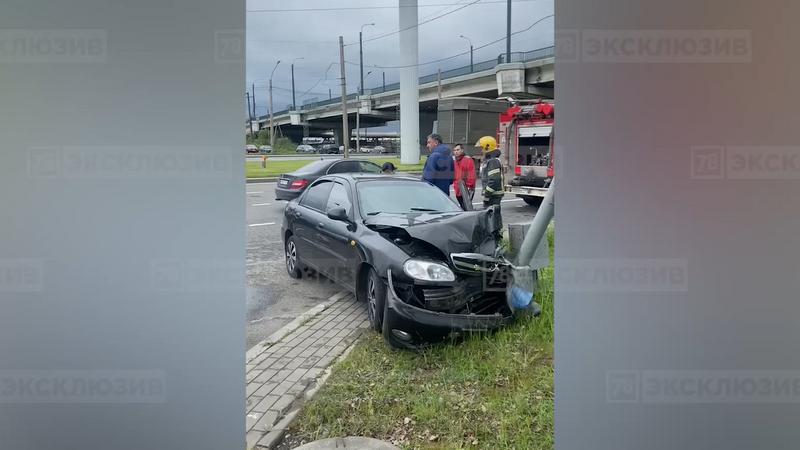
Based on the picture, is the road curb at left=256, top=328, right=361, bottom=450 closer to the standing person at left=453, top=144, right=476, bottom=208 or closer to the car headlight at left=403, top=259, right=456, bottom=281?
the car headlight at left=403, top=259, right=456, bottom=281

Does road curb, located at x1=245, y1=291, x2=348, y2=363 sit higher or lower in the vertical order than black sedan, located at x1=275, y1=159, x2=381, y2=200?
lower

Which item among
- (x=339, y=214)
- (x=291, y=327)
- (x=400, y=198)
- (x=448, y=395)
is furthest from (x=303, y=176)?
(x=448, y=395)

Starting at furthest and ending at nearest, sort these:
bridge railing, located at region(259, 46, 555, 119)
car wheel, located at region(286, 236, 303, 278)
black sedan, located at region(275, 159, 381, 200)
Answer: bridge railing, located at region(259, 46, 555, 119) < black sedan, located at region(275, 159, 381, 200) < car wheel, located at region(286, 236, 303, 278)

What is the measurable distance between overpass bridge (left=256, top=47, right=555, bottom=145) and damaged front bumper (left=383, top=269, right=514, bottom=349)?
51.8 feet

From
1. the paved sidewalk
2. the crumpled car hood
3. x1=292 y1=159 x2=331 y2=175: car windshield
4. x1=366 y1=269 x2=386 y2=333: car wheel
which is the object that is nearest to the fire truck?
x1=292 y1=159 x2=331 y2=175: car windshield

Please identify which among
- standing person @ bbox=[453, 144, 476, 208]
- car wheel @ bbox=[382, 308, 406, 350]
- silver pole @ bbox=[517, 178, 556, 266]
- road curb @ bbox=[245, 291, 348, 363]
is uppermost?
standing person @ bbox=[453, 144, 476, 208]

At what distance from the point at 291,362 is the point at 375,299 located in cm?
80

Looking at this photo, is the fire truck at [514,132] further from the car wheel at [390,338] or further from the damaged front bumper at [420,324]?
the car wheel at [390,338]

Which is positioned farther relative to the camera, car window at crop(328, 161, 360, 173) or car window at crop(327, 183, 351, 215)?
car window at crop(328, 161, 360, 173)

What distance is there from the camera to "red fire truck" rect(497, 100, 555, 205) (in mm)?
11469
